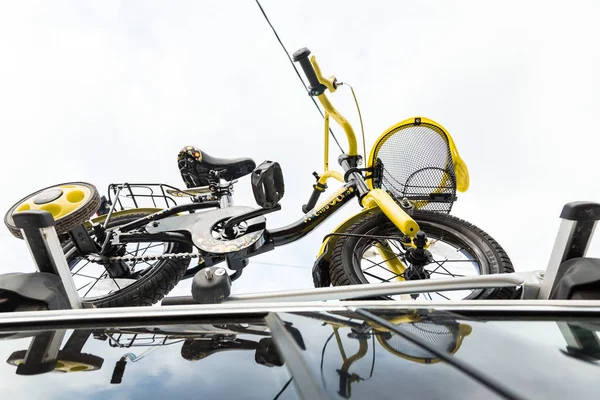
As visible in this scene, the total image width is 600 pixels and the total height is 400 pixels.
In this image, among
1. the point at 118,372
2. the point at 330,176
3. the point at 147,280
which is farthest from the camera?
the point at 330,176

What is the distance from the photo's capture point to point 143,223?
5.90 feet

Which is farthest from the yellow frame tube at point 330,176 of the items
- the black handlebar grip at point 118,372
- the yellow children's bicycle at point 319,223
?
the black handlebar grip at point 118,372

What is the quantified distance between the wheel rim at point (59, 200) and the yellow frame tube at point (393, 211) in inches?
49.9

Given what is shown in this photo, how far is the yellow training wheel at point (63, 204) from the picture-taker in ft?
4.12

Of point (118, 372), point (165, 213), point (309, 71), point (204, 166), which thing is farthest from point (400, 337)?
point (204, 166)

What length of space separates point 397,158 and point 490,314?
1302mm

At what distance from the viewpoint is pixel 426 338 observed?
1.61ft

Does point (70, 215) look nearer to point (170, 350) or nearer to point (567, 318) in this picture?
point (170, 350)

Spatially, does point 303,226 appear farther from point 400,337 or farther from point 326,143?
point 400,337

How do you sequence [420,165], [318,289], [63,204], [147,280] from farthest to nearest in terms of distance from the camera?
[420,165] → [147,280] → [63,204] → [318,289]

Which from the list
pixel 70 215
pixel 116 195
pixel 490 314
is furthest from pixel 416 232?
pixel 116 195

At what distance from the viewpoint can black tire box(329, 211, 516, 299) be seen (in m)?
1.19

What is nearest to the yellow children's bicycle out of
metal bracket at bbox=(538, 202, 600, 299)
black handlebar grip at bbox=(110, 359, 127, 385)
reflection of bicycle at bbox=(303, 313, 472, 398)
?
metal bracket at bbox=(538, 202, 600, 299)

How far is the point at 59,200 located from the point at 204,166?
2.90ft
